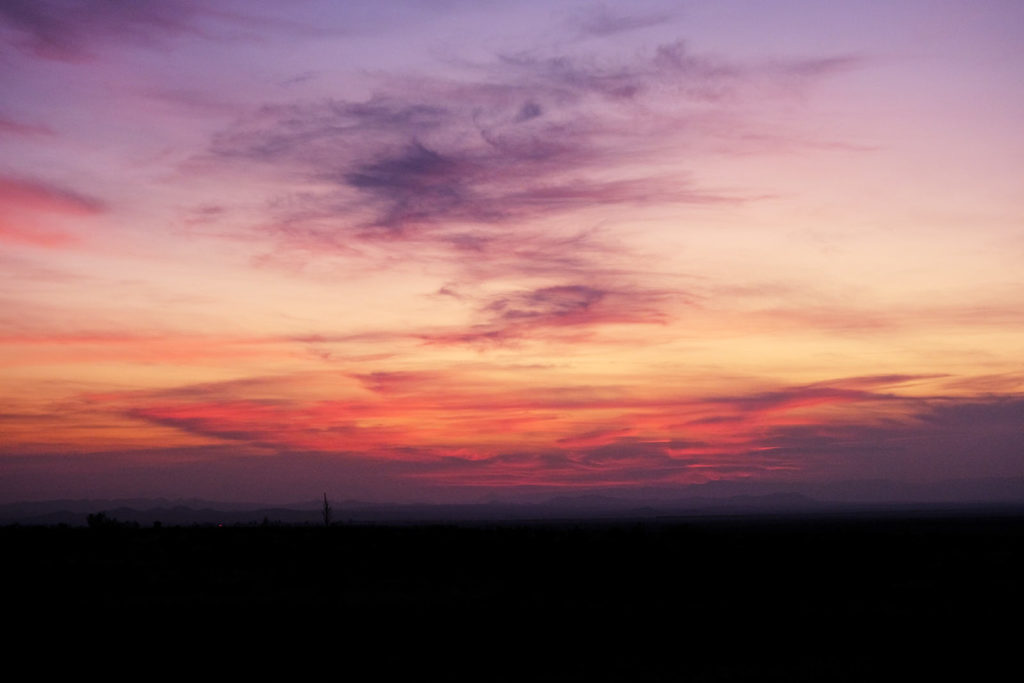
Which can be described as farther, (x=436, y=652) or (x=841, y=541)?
(x=841, y=541)

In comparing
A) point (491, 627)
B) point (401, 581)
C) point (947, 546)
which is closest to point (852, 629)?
point (491, 627)

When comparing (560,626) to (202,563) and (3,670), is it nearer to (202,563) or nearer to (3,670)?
(3,670)

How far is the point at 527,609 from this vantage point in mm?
30094

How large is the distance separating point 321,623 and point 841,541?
1478 inches

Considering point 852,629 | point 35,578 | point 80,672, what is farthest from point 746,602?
point 35,578

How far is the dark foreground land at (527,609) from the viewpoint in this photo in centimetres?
2217

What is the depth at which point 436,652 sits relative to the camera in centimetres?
2355

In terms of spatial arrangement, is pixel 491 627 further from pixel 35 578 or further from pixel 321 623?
pixel 35 578

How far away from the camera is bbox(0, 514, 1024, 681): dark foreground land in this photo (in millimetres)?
22172

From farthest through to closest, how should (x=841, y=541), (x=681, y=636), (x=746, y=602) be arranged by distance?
(x=841, y=541) → (x=746, y=602) → (x=681, y=636)

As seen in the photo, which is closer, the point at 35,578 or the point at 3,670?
the point at 3,670

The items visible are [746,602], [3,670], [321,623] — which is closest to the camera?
[3,670]

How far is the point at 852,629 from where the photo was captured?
26469mm

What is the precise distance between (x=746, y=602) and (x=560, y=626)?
25.4 ft
